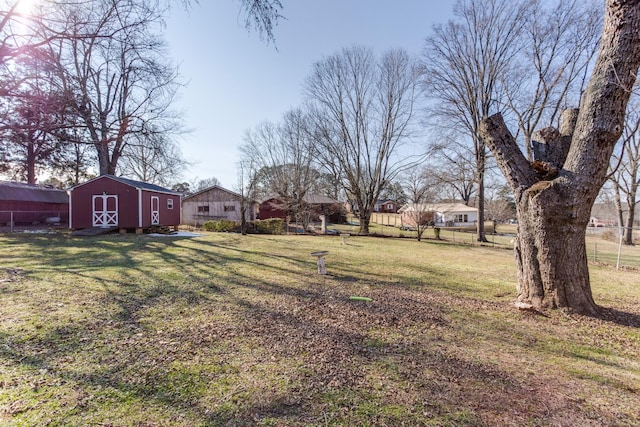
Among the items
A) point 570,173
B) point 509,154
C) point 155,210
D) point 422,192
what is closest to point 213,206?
point 155,210

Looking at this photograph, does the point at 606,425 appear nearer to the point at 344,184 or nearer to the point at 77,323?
the point at 77,323

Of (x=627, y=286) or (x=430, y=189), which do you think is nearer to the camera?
(x=627, y=286)

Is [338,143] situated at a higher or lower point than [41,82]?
higher

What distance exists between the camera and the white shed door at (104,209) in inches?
617

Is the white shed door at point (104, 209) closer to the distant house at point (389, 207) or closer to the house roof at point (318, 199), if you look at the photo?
→ the house roof at point (318, 199)

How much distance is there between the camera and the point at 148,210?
1656 centimetres

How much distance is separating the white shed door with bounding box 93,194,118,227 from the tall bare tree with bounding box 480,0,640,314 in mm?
17809

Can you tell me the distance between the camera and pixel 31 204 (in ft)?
70.2

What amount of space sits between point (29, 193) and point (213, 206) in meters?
13.2

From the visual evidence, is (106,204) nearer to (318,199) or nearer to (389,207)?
(318,199)

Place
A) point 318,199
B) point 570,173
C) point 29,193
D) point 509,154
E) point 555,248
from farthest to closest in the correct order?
1. point 318,199
2. point 29,193
3. point 509,154
4. point 555,248
5. point 570,173

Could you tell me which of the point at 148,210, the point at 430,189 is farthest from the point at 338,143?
the point at 148,210

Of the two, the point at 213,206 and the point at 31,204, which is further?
the point at 213,206

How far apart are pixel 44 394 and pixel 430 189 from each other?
21481 mm
